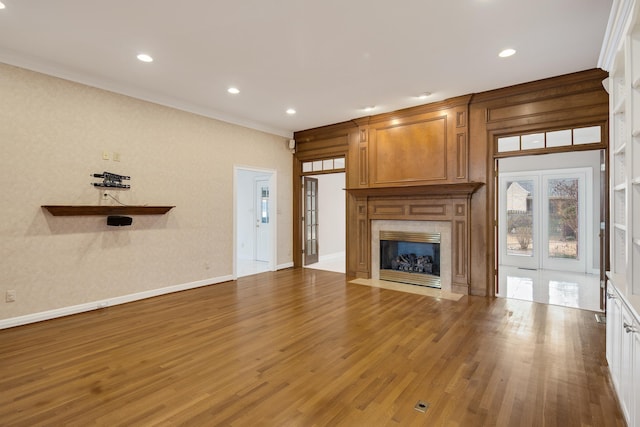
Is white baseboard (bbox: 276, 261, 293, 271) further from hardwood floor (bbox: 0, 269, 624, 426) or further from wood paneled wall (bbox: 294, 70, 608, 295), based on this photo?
hardwood floor (bbox: 0, 269, 624, 426)

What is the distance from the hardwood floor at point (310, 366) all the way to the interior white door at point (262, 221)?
387 cm

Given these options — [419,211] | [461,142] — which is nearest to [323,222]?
[419,211]

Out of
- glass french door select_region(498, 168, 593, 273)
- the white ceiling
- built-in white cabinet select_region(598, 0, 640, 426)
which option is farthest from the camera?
glass french door select_region(498, 168, 593, 273)

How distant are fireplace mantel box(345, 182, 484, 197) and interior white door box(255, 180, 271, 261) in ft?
9.18

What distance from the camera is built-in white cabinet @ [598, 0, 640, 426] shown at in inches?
72.7

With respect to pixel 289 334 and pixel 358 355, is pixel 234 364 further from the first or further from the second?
pixel 358 355

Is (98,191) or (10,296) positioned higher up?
(98,191)

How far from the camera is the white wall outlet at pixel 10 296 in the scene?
3619 mm

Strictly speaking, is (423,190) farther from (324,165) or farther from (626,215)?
(626,215)

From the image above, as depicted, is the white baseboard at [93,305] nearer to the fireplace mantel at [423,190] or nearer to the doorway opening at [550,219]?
the fireplace mantel at [423,190]

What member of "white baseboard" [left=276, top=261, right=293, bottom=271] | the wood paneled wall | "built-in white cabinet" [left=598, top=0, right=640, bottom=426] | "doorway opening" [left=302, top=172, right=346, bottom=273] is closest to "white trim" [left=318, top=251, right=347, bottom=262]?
"doorway opening" [left=302, top=172, right=346, bottom=273]

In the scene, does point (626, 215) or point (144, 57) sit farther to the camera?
point (144, 57)

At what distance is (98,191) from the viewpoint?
433 centimetres

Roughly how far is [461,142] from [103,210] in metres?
5.26
